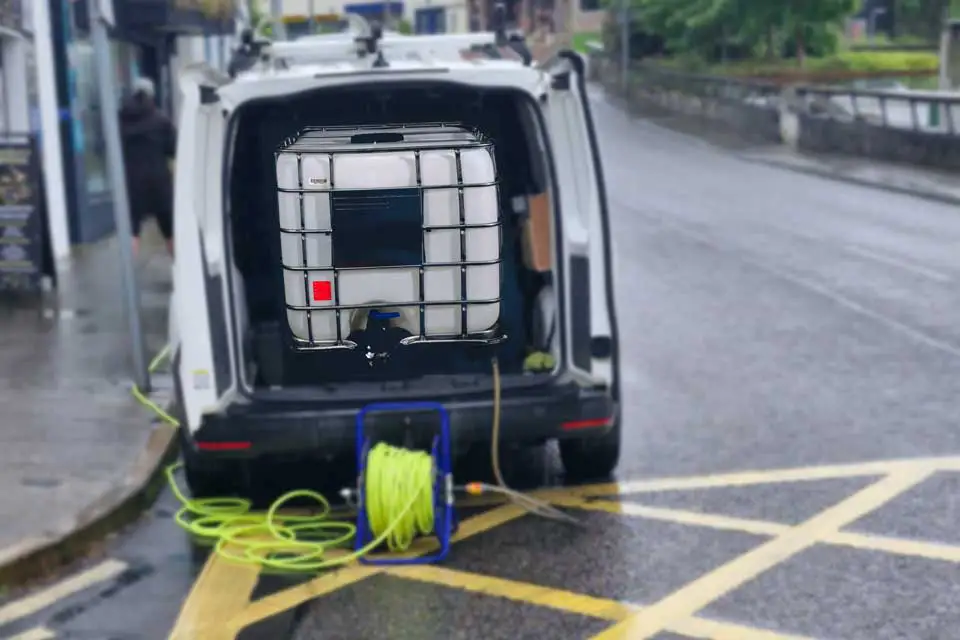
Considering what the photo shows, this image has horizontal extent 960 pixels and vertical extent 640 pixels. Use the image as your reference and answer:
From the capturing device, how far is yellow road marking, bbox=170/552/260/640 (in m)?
5.03

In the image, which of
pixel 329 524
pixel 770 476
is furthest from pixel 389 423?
pixel 770 476

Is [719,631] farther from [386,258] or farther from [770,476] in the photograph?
[386,258]

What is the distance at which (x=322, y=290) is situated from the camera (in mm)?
6164

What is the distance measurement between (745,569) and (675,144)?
28.5m

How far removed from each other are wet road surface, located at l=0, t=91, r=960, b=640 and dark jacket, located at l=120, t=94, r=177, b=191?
4.57 m

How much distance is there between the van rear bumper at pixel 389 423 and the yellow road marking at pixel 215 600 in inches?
19.9

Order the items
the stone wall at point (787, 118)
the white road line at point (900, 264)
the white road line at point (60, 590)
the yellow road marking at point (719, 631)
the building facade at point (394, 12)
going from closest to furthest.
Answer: the yellow road marking at point (719, 631) < the white road line at point (60, 590) < the white road line at point (900, 264) < the stone wall at point (787, 118) < the building facade at point (394, 12)

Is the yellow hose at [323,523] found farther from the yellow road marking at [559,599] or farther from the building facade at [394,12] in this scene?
the building facade at [394,12]

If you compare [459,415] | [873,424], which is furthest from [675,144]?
[459,415]

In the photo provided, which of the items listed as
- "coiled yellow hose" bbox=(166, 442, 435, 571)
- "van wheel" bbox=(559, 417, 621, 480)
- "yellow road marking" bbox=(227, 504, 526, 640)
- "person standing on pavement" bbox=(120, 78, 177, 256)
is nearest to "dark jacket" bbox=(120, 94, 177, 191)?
"person standing on pavement" bbox=(120, 78, 177, 256)

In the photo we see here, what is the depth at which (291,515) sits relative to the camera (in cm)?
645

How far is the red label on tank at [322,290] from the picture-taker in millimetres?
6156

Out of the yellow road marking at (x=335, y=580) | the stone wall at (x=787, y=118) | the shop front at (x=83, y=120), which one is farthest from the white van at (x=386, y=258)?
the stone wall at (x=787, y=118)

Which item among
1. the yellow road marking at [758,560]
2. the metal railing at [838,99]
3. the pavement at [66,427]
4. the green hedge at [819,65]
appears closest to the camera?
the yellow road marking at [758,560]
